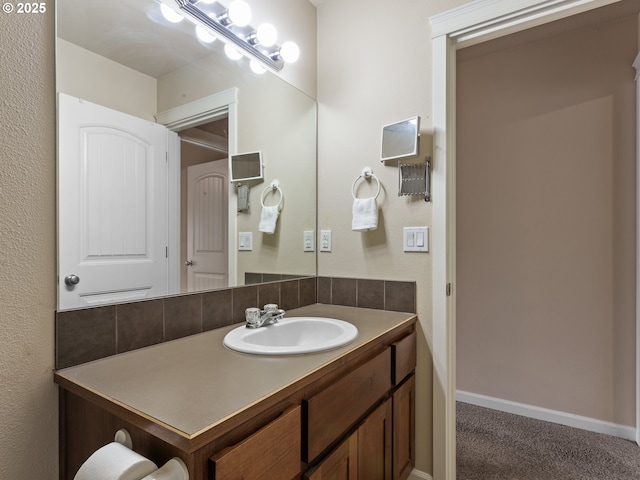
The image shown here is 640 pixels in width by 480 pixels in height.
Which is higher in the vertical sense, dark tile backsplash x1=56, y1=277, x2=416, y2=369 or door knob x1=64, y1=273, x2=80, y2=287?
door knob x1=64, y1=273, x2=80, y2=287

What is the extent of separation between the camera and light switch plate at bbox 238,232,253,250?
1.59 m

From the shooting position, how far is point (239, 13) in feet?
4.59

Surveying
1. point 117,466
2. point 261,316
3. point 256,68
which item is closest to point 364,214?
point 261,316

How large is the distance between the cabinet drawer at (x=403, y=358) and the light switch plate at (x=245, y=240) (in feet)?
2.47

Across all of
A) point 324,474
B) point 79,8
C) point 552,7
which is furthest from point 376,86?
point 324,474

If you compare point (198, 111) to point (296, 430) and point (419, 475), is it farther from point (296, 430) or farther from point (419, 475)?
point (419, 475)

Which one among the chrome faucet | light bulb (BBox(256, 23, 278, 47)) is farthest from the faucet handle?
light bulb (BBox(256, 23, 278, 47))

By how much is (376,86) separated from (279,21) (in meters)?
0.57

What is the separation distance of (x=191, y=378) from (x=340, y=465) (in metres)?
0.50

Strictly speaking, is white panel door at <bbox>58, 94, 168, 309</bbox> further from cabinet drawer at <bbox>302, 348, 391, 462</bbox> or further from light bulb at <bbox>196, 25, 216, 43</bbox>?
cabinet drawer at <bbox>302, 348, 391, 462</bbox>

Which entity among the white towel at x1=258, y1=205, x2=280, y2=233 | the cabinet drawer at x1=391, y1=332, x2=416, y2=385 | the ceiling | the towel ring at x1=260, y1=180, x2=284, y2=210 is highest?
the ceiling

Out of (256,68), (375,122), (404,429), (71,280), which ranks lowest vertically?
(404,429)

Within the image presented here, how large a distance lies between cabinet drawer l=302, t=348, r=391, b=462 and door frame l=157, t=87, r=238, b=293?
2.11 ft

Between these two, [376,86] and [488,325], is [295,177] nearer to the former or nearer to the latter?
[376,86]
